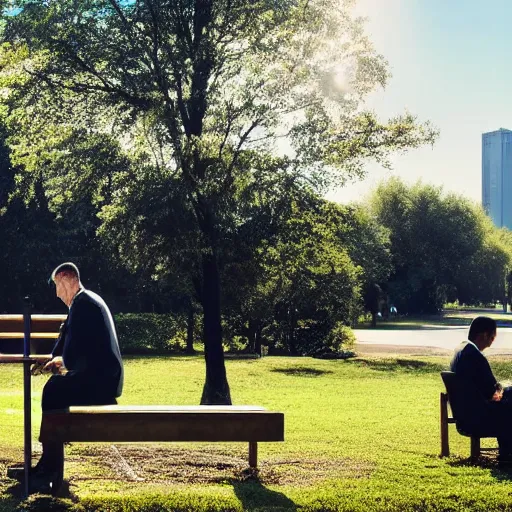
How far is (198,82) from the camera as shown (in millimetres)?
16672

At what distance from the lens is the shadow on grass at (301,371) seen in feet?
85.5

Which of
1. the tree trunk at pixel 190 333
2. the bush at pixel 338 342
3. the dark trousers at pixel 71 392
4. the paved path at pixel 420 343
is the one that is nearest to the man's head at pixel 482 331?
the dark trousers at pixel 71 392

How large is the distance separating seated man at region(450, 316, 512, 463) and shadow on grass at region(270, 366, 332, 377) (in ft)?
57.4

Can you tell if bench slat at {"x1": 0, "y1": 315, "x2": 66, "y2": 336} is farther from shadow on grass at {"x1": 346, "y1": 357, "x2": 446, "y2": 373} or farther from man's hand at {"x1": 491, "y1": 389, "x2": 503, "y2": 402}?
shadow on grass at {"x1": 346, "y1": 357, "x2": 446, "y2": 373}

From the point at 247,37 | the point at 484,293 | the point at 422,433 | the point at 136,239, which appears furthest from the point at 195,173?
the point at 484,293

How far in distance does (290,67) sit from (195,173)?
313 centimetres

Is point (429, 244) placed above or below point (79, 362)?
above

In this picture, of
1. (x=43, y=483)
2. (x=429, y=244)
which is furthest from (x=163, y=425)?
(x=429, y=244)

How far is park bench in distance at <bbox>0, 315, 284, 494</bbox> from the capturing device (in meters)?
6.74

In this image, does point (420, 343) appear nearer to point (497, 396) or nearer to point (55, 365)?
point (497, 396)

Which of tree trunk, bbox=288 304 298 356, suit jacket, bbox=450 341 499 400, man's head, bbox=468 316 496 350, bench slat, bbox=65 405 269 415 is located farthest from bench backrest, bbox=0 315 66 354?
tree trunk, bbox=288 304 298 356

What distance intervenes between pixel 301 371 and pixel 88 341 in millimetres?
20862

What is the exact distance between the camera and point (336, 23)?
1778cm

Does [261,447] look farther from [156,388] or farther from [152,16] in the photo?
[156,388]
